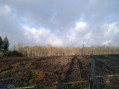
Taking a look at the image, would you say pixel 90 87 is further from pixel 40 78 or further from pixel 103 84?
pixel 40 78

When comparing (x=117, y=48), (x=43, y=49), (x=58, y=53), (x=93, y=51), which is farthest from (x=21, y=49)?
(x=117, y=48)

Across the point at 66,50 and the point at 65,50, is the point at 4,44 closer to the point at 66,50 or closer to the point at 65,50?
the point at 65,50

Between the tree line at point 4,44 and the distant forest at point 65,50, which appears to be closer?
the distant forest at point 65,50

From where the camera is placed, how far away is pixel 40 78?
488cm

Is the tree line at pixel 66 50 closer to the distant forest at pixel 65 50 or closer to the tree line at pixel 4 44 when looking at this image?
the distant forest at pixel 65 50

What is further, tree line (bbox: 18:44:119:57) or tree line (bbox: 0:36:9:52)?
tree line (bbox: 0:36:9:52)

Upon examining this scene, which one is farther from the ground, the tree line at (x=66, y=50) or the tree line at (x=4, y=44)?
the tree line at (x=4, y=44)

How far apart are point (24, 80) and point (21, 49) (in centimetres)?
1403

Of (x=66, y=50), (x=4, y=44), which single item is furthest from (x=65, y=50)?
(x=4, y=44)

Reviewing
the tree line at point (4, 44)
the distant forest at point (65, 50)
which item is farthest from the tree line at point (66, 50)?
the tree line at point (4, 44)

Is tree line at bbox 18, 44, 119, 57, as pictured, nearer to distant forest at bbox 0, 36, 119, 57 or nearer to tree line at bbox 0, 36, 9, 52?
distant forest at bbox 0, 36, 119, 57

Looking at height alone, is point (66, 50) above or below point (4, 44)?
below

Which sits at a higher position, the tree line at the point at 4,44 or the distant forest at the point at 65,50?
the tree line at the point at 4,44

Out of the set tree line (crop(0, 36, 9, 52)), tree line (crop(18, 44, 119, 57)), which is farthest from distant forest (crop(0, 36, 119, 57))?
tree line (crop(0, 36, 9, 52))
